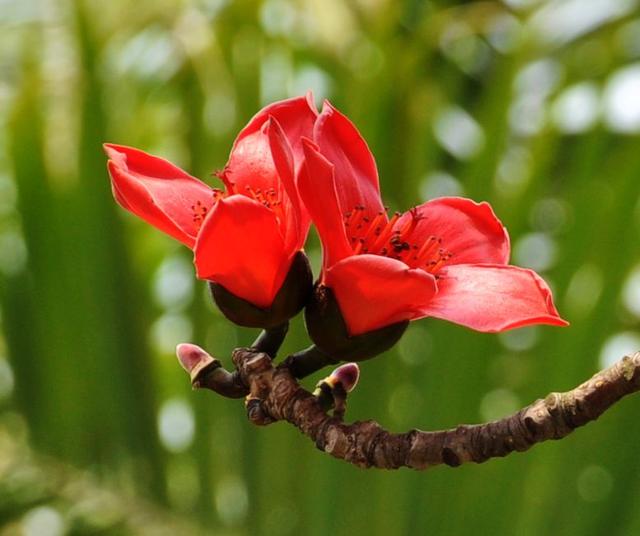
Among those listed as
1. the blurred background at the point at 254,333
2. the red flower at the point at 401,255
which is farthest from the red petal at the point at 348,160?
the blurred background at the point at 254,333

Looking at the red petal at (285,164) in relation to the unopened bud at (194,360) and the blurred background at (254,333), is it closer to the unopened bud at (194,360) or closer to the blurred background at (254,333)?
the unopened bud at (194,360)

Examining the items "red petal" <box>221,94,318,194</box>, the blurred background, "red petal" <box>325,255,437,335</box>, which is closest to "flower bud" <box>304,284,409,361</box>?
"red petal" <box>325,255,437,335</box>

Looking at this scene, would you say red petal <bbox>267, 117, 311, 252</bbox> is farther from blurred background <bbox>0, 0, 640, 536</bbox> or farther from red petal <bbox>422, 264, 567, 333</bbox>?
blurred background <bbox>0, 0, 640, 536</bbox>

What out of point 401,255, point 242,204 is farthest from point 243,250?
point 401,255

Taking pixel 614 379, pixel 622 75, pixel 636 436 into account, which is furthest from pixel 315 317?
pixel 622 75

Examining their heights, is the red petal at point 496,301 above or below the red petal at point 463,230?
below

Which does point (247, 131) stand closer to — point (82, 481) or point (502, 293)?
point (502, 293)
